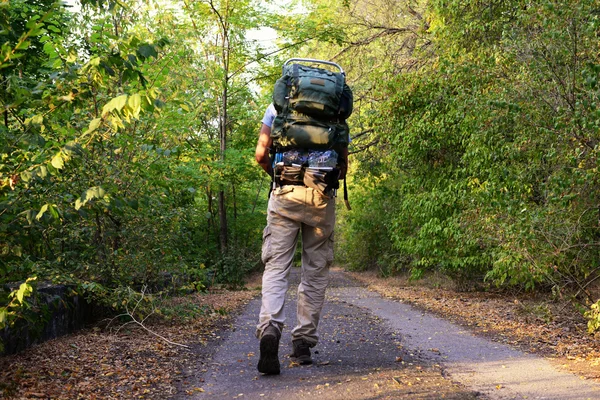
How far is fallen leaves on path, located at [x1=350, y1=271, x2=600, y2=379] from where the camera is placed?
5.34 m

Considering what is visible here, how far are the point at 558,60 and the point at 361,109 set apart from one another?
384 inches

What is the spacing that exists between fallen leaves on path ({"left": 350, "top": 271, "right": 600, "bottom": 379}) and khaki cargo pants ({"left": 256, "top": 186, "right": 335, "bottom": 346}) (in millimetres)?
2005

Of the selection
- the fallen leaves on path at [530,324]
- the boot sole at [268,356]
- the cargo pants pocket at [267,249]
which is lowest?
the fallen leaves on path at [530,324]

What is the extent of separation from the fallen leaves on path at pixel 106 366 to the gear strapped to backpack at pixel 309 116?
1755mm

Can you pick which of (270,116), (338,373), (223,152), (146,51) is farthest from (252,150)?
(146,51)

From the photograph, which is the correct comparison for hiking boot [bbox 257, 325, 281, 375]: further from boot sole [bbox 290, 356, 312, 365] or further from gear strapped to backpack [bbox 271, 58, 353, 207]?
gear strapped to backpack [bbox 271, 58, 353, 207]

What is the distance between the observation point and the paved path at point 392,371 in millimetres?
3941

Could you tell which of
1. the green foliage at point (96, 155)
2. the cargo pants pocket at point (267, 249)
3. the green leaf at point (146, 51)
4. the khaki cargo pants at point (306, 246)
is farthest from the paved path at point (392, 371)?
the green leaf at point (146, 51)

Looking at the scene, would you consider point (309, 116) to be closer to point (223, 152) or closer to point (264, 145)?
point (264, 145)

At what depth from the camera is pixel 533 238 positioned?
649cm

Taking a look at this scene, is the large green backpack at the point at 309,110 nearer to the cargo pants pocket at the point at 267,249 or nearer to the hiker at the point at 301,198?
the hiker at the point at 301,198

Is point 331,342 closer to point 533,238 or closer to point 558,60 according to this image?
point 533,238

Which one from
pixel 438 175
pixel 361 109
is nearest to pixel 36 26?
pixel 438 175

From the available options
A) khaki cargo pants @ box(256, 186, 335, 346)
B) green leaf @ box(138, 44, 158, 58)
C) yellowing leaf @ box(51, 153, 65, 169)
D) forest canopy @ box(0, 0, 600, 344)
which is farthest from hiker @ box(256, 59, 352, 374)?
yellowing leaf @ box(51, 153, 65, 169)
